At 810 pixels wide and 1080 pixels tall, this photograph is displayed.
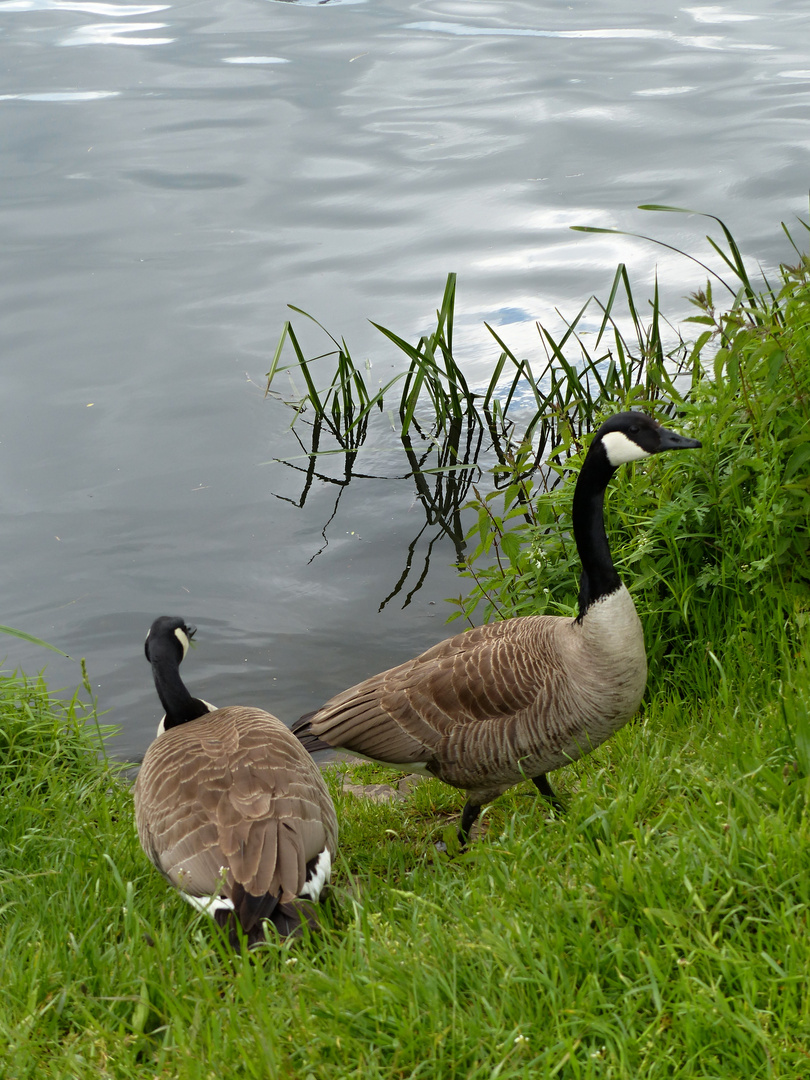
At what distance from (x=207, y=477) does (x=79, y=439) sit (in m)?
1.44

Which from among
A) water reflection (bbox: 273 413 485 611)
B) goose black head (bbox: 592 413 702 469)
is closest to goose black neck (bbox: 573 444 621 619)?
goose black head (bbox: 592 413 702 469)

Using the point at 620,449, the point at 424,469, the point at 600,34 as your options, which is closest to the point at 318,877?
the point at 620,449

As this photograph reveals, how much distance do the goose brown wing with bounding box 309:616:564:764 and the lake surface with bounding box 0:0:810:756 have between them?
89.7 inches

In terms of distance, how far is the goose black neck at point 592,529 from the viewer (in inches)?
183

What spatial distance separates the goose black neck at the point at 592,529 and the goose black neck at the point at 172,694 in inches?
79.3

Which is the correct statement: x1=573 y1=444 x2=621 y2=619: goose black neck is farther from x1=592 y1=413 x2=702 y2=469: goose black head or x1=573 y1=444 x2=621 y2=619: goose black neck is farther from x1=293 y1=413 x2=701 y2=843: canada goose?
x1=592 y1=413 x2=702 y2=469: goose black head

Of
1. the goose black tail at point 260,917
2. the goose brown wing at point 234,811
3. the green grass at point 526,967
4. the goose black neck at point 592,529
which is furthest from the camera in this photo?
the goose black neck at point 592,529

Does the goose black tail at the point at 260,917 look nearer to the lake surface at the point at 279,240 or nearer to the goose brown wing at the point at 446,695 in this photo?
the goose brown wing at the point at 446,695

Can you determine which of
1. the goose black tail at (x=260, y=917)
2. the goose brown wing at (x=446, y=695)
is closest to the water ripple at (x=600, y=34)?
the goose brown wing at (x=446, y=695)

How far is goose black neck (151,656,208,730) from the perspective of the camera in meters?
5.06

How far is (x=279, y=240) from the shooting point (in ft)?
42.1

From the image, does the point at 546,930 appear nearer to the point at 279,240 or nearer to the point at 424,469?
the point at 424,469

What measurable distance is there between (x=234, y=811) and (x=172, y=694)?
1.39 m

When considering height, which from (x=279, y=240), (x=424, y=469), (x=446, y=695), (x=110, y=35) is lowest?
(x=424, y=469)
